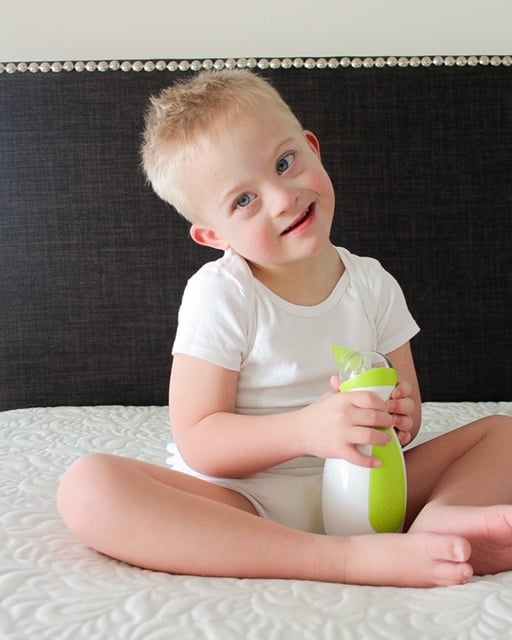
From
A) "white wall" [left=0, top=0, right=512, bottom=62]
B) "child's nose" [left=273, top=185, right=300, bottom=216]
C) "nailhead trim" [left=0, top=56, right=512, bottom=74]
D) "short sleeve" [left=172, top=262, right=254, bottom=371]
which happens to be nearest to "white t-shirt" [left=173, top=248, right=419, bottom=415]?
"short sleeve" [left=172, top=262, right=254, bottom=371]

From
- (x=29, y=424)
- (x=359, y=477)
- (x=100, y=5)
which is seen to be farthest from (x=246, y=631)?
(x=100, y=5)

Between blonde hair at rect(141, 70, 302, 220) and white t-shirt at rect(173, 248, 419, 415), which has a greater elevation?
blonde hair at rect(141, 70, 302, 220)

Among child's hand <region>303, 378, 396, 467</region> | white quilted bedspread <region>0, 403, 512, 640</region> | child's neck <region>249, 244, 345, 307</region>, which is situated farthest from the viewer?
child's neck <region>249, 244, 345, 307</region>

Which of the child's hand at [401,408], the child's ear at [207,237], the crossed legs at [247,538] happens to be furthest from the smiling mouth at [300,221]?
the crossed legs at [247,538]

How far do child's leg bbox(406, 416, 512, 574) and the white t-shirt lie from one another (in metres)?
0.16

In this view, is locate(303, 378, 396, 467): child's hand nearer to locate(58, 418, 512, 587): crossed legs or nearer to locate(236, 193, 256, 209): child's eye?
locate(58, 418, 512, 587): crossed legs

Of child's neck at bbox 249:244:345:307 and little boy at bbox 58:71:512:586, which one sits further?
child's neck at bbox 249:244:345:307

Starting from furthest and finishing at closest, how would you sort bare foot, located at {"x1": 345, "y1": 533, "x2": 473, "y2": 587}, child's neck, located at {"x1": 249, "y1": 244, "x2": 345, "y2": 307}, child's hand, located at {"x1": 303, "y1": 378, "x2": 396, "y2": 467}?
child's neck, located at {"x1": 249, "y1": 244, "x2": 345, "y2": 307}, child's hand, located at {"x1": 303, "y1": 378, "x2": 396, "y2": 467}, bare foot, located at {"x1": 345, "y1": 533, "x2": 473, "y2": 587}

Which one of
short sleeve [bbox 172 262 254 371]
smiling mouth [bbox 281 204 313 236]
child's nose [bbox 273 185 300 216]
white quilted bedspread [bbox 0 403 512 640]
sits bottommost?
white quilted bedspread [bbox 0 403 512 640]

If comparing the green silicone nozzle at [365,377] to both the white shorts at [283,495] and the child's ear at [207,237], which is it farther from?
the child's ear at [207,237]

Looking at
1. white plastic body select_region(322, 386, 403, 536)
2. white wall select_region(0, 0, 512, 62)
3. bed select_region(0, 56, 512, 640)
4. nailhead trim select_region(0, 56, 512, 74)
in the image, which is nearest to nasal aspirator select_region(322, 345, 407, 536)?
white plastic body select_region(322, 386, 403, 536)

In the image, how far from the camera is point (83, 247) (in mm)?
1922

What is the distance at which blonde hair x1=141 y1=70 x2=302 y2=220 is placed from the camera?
114 centimetres

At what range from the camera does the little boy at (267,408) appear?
894mm
